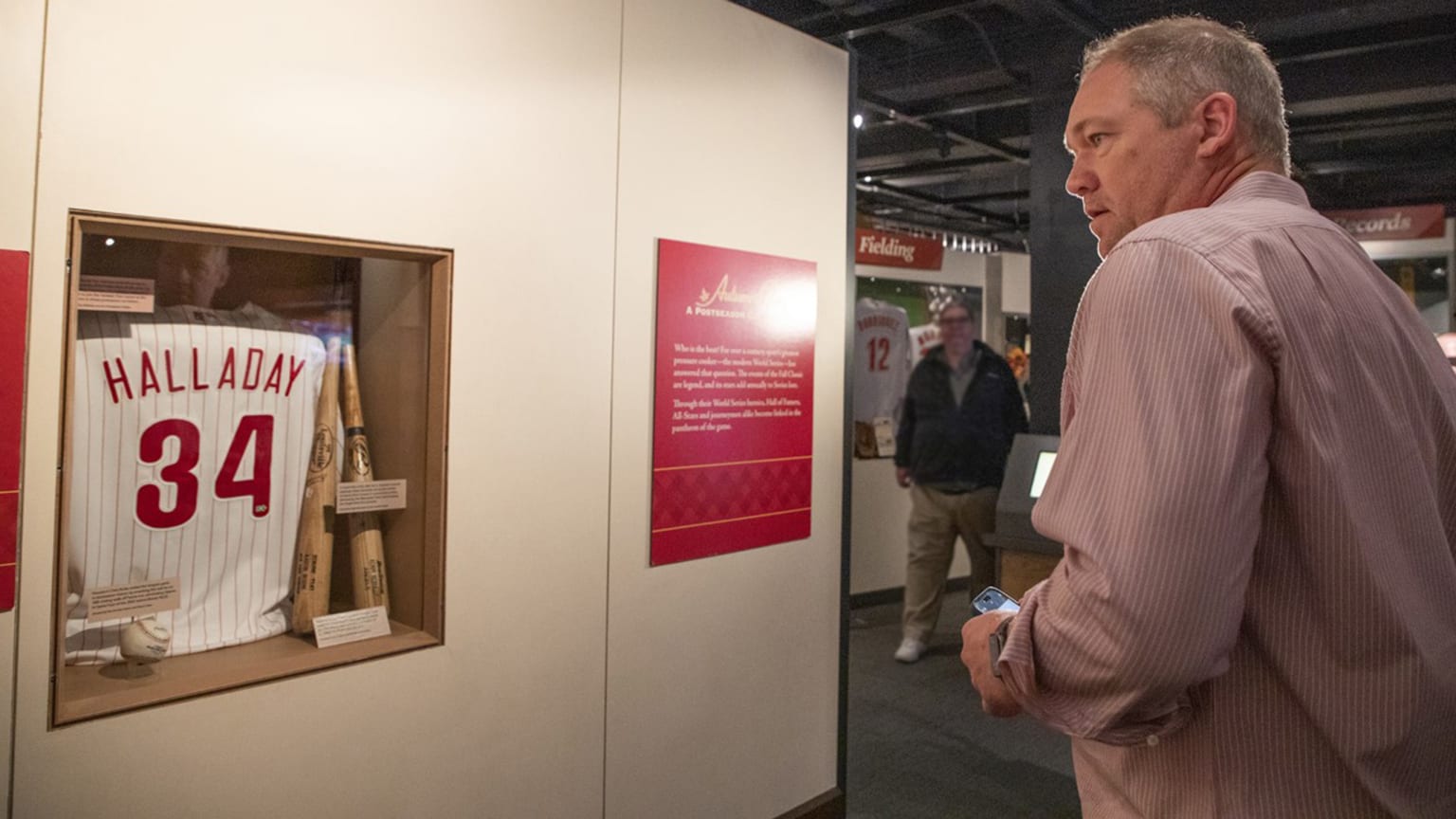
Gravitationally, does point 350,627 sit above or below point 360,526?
below

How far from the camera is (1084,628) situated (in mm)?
994

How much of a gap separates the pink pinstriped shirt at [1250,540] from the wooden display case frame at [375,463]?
5.42 feet

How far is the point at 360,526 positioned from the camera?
8.23ft

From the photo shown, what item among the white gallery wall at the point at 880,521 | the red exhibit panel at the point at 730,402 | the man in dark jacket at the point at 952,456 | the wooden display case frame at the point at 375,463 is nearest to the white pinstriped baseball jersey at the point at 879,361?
the white gallery wall at the point at 880,521

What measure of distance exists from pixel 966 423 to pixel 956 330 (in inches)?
22.3

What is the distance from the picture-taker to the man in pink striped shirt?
947mm

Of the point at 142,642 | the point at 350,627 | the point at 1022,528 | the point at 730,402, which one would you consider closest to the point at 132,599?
the point at 142,642

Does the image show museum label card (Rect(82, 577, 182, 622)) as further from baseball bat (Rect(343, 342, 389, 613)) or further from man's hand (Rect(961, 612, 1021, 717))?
man's hand (Rect(961, 612, 1021, 717))

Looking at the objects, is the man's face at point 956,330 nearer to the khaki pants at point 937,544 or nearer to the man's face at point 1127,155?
the khaki pants at point 937,544

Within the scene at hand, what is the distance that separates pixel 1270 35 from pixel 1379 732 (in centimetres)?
590

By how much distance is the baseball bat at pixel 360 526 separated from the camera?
248cm

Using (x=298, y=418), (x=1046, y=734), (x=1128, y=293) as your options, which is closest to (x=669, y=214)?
(x=298, y=418)

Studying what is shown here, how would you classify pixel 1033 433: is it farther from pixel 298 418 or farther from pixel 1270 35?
pixel 298 418

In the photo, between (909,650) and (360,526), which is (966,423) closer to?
(909,650)
